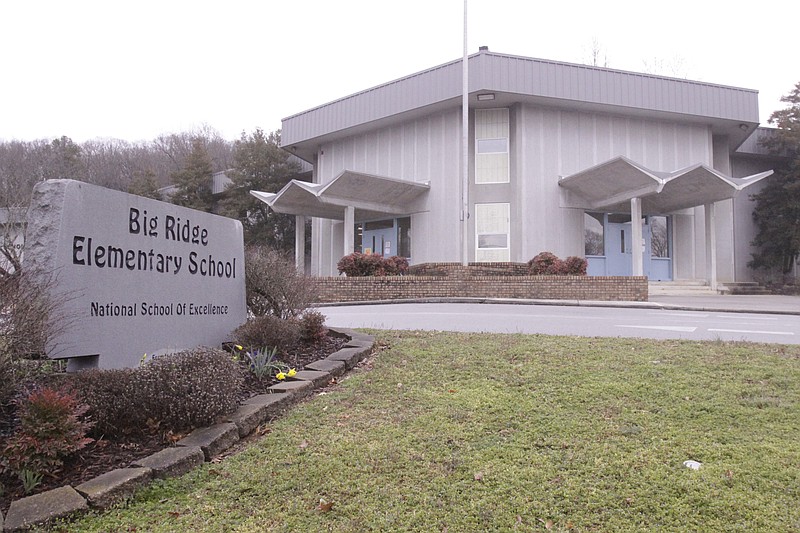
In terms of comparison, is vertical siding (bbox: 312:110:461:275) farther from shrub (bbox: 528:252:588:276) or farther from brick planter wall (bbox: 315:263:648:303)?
brick planter wall (bbox: 315:263:648:303)

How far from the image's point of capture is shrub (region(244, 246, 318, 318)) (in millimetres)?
7770

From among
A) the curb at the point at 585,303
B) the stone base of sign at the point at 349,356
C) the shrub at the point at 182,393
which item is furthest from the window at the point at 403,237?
the shrub at the point at 182,393

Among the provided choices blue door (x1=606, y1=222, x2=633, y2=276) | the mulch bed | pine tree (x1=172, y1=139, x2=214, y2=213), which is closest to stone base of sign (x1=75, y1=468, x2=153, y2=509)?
the mulch bed

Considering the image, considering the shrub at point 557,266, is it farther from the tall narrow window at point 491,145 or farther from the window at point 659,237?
the window at point 659,237

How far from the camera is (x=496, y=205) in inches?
944

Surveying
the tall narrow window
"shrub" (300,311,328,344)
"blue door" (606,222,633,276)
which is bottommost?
"shrub" (300,311,328,344)

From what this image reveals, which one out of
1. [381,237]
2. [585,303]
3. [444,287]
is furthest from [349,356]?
[381,237]

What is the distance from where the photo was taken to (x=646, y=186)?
65.4 ft

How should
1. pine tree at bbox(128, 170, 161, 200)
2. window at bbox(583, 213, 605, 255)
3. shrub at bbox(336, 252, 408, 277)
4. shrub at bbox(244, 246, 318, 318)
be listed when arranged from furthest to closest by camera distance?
1. pine tree at bbox(128, 170, 161, 200)
2. window at bbox(583, 213, 605, 255)
3. shrub at bbox(336, 252, 408, 277)
4. shrub at bbox(244, 246, 318, 318)

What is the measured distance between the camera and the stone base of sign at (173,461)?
3.66 m

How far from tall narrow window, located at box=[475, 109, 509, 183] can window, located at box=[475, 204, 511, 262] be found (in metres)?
1.23

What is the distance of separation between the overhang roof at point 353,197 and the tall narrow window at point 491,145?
2478 mm

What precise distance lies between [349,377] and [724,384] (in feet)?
11.6

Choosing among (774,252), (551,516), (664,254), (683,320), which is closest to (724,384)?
(551,516)
